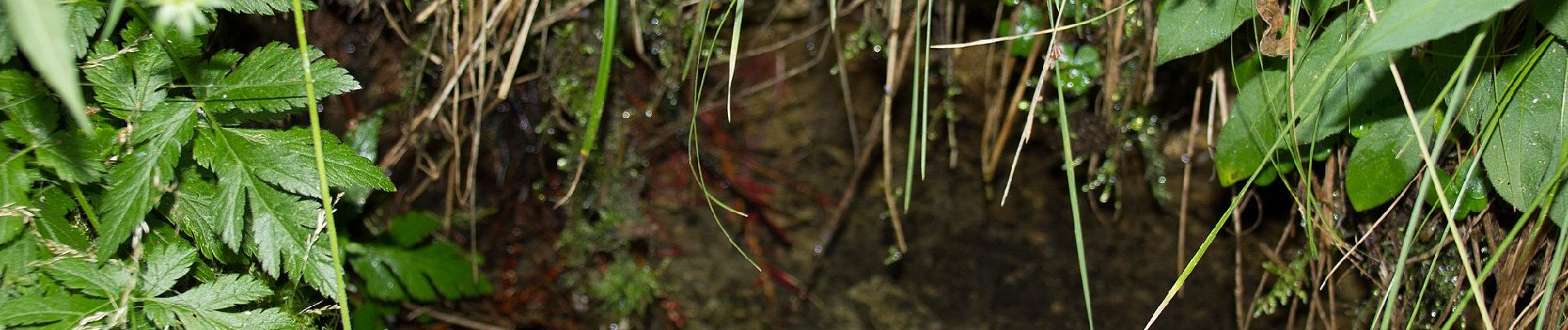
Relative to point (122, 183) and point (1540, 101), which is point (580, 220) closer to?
point (122, 183)

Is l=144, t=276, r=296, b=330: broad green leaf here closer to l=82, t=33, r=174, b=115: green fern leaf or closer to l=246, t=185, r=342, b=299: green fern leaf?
l=246, t=185, r=342, b=299: green fern leaf

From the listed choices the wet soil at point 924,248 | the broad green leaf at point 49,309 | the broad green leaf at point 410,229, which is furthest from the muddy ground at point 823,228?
the broad green leaf at point 49,309

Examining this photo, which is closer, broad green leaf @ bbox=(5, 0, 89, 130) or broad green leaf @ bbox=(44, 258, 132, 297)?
broad green leaf @ bbox=(5, 0, 89, 130)

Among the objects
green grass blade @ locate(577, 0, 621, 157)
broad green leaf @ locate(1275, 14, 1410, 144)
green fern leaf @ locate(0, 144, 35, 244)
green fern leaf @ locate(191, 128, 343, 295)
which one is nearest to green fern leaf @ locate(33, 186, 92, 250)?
green fern leaf @ locate(0, 144, 35, 244)

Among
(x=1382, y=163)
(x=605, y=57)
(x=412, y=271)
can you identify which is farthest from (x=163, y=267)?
(x=1382, y=163)

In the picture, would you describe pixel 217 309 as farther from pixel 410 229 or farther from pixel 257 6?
pixel 410 229

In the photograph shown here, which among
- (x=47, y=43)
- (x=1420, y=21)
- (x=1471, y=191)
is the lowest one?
(x=1471, y=191)
